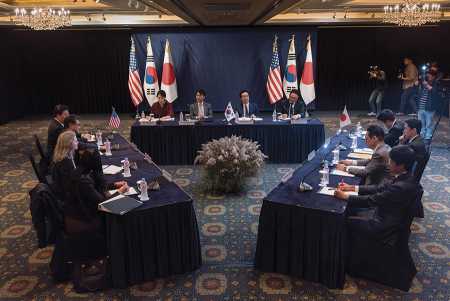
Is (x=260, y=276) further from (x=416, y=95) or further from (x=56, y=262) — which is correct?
(x=416, y=95)

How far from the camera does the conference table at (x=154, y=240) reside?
3.57 metres

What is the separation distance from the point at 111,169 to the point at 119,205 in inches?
48.1

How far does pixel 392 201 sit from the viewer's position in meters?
3.36

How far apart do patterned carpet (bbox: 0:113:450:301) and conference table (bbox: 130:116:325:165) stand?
78cm

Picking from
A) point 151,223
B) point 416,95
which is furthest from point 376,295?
point 416,95

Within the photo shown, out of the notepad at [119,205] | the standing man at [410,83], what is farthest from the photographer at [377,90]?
the notepad at [119,205]

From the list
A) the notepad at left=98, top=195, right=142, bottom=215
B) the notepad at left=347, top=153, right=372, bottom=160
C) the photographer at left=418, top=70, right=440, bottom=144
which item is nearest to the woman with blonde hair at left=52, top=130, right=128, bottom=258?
the notepad at left=98, top=195, right=142, bottom=215

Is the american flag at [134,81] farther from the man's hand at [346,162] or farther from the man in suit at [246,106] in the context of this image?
the man's hand at [346,162]

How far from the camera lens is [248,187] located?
6.31 metres

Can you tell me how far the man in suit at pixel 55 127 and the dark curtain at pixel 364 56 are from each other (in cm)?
919

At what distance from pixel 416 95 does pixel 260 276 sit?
985 centimetres

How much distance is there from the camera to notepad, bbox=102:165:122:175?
183 inches

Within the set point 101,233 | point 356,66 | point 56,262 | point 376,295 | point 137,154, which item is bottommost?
point 376,295

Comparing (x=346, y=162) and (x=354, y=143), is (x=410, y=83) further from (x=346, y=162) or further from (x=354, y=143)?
(x=346, y=162)
